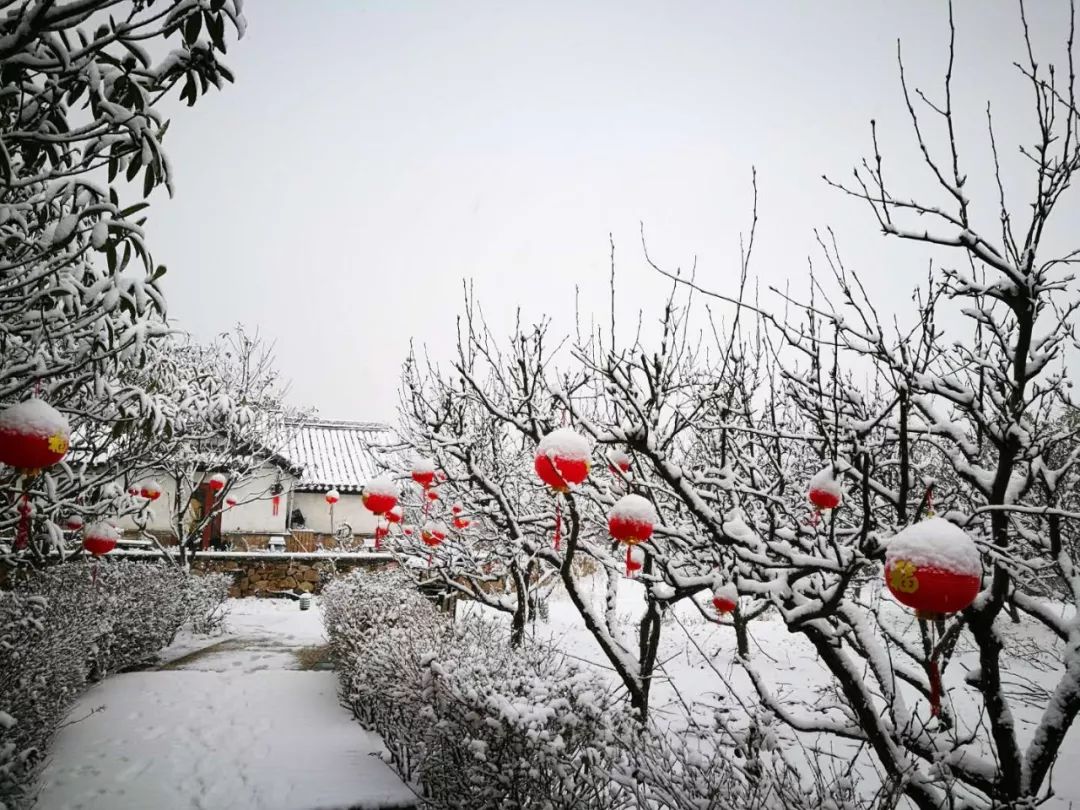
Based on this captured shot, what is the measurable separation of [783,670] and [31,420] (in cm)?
1325

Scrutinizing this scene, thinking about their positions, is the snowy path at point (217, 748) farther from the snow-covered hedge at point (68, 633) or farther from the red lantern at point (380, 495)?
the red lantern at point (380, 495)

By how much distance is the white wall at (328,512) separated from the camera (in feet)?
81.9

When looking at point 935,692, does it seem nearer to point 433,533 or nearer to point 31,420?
point 31,420

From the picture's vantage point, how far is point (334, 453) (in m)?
28.4

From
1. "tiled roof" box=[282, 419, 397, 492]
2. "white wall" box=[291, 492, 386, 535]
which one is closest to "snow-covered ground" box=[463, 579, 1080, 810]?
"white wall" box=[291, 492, 386, 535]

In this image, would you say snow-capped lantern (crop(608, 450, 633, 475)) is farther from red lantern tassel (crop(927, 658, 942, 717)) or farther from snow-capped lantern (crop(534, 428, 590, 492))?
red lantern tassel (crop(927, 658, 942, 717))

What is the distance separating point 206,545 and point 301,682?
1423cm

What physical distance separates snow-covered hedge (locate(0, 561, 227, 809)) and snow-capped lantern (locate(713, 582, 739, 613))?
437 centimetres

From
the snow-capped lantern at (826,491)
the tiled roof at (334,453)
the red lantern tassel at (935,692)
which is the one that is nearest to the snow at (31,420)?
the snow-capped lantern at (826,491)

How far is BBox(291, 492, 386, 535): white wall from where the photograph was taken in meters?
25.0

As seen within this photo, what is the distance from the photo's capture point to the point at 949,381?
139 inches

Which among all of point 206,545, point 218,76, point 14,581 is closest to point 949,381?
point 218,76

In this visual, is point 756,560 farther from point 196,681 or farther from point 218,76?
point 196,681

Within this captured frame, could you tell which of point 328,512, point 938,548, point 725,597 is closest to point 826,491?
point 725,597
